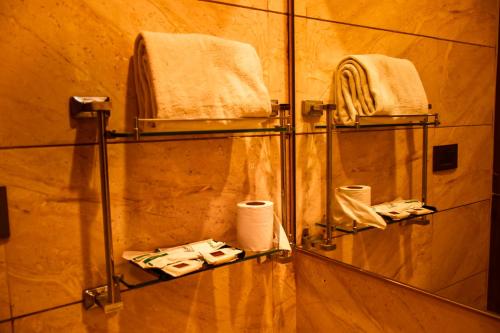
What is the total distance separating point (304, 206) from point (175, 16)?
66 cm

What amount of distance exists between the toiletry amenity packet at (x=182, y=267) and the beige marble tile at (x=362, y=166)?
1.49 feet

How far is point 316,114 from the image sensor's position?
1.25 m

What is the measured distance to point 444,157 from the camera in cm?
95

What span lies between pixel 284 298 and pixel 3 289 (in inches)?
30.8

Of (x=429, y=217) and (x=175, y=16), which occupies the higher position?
(x=175, y=16)

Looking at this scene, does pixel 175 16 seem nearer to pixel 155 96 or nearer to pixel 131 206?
pixel 155 96

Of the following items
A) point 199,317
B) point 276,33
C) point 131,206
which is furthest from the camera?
point 276,33

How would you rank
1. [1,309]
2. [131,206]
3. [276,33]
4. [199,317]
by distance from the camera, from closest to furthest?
[1,309]
[131,206]
[199,317]
[276,33]

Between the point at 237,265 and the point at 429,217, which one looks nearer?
the point at 429,217

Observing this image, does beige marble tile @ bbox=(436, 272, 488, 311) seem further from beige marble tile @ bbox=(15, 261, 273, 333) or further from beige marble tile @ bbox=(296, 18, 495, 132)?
beige marble tile @ bbox=(15, 261, 273, 333)

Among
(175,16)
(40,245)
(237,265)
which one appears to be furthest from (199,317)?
(175,16)

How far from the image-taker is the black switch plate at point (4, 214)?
2.62 feet

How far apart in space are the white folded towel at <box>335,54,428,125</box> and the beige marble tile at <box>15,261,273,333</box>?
1.78ft

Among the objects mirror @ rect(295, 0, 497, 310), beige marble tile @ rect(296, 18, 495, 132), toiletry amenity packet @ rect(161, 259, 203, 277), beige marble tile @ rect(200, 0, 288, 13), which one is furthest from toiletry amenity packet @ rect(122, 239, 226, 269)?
beige marble tile @ rect(200, 0, 288, 13)
